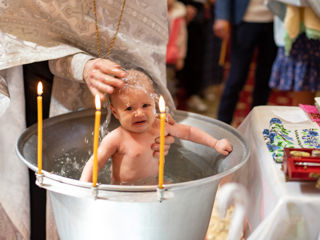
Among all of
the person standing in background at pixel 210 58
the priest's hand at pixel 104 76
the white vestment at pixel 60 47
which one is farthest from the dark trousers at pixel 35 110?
the person standing in background at pixel 210 58

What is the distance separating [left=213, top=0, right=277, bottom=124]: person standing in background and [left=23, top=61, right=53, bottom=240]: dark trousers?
1.08 meters

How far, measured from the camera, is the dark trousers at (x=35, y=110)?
1067mm

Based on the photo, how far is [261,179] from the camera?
854 mm

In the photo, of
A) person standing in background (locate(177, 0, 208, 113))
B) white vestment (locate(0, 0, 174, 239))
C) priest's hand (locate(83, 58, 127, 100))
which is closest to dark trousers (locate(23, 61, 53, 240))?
white vestment (locate(0, 0, 174, 239))

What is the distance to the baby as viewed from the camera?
0.91 meters

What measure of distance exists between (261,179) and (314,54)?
1.02 meters

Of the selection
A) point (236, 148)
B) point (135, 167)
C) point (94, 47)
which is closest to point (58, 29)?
point (94, 47)

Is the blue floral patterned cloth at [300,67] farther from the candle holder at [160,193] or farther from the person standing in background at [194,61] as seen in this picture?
the candle holder at [160,193]

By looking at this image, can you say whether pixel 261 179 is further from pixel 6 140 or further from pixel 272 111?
pixel 6 140

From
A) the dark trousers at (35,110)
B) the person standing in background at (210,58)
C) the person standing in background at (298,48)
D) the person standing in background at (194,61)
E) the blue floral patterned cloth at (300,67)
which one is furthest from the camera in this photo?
the person standing in background at (210,58)

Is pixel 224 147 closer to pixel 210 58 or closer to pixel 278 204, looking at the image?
pixel 278 204

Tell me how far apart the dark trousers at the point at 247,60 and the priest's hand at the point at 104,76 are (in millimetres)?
1240

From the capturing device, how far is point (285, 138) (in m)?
0.92

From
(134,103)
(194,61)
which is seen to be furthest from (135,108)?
(194,61)
